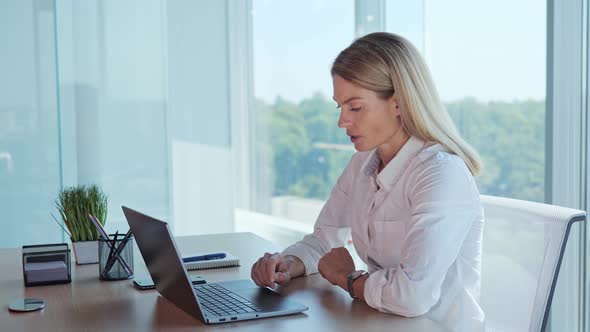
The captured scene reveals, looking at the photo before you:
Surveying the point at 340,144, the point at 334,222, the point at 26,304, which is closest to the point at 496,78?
the point at 334,222

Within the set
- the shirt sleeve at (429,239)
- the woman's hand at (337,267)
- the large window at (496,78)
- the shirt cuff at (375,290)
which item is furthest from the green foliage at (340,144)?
the shirt cuff at (375,290)

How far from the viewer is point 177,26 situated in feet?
12.9

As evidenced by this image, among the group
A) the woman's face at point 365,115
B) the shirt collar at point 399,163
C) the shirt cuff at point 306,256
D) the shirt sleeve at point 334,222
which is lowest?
the shirt cuff at point 306,256

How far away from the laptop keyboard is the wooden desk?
5 centimetres

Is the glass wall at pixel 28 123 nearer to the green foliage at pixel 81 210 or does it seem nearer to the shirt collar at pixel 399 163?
the green foliage at pixel 81 210

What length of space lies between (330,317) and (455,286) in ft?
1.28

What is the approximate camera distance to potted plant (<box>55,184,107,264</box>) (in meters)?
2.02

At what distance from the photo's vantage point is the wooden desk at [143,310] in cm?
141

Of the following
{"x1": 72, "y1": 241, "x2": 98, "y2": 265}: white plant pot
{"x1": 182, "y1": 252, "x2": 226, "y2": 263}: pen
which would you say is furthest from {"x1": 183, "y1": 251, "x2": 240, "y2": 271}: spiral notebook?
{"x1": 72, "y1": 241, "x2": 98, "y2": 265}: white plant pot

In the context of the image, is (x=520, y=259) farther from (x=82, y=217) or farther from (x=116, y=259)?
(x=82, y=217)

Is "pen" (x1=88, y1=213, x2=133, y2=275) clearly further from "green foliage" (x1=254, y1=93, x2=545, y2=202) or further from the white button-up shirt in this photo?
"green foliage" (x1=254, y1=93, x2=545, y2=202)

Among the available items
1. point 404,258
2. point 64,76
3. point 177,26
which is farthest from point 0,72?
point 404,258

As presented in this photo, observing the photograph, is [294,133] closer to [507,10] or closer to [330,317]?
[507,10]

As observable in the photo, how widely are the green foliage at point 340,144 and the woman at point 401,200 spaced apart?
3.37ft
